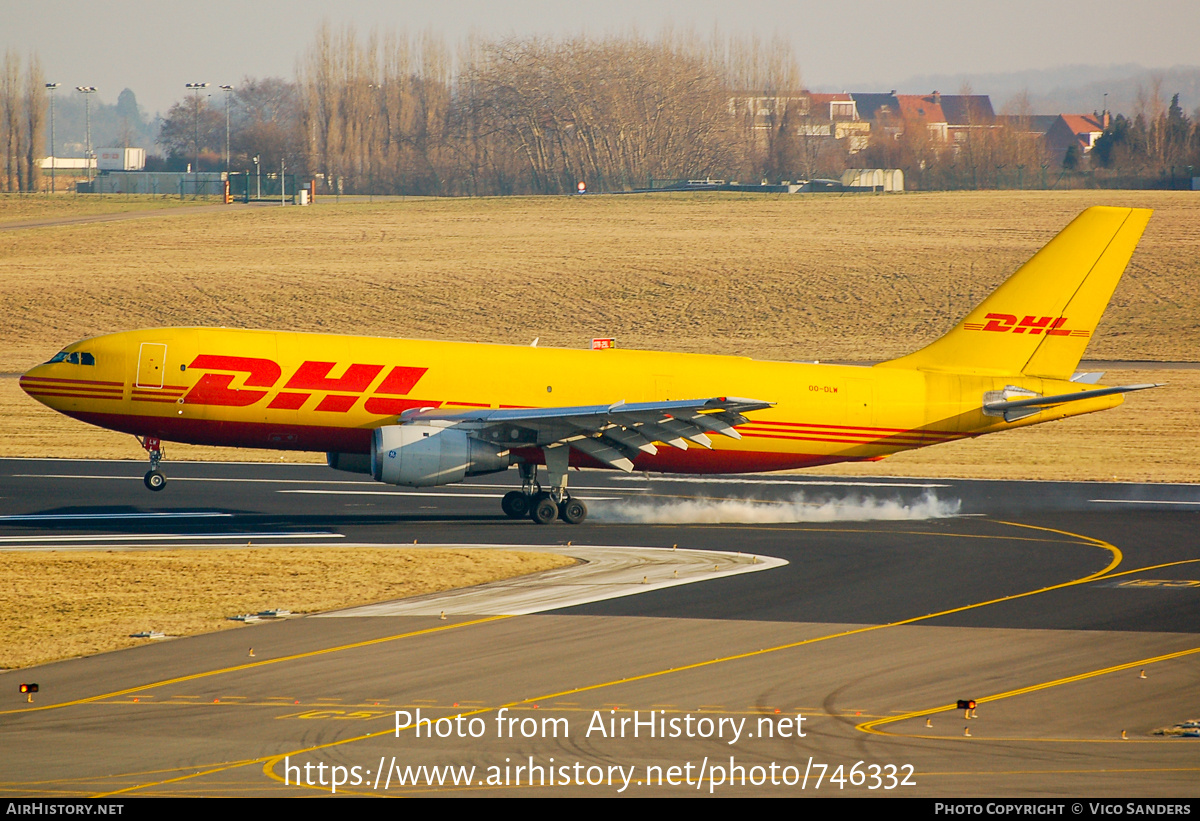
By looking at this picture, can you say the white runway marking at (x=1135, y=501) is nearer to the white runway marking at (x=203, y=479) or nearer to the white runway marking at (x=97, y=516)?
the white runway marking at (x=203, y=479)

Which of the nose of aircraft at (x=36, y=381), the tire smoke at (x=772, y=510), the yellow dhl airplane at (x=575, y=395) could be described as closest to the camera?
the yellow dhl airplane at (x=575, y=395)

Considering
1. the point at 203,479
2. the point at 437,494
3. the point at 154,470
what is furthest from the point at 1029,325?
the point at 203,479

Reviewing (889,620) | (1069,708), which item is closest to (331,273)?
(889,620)

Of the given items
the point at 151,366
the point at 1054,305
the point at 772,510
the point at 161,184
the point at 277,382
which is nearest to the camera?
the point at 277,382

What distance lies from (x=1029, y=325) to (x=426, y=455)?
16748 millimetres

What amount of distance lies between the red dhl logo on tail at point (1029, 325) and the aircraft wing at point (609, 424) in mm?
7467

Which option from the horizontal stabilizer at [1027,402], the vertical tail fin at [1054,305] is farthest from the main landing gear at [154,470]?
the horizontal stabilizer at [1027,402]

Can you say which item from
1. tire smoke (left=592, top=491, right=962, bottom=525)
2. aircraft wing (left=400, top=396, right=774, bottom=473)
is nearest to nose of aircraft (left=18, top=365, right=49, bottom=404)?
aircraft wing (left=400, top=396, right=774, bottom=473)

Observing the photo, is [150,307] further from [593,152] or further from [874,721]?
[593,152]

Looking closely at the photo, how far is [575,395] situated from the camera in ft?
110

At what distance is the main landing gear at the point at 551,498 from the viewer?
109ft

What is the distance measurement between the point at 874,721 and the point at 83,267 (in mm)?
86457

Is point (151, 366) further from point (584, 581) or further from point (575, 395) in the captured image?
point (584, 581)

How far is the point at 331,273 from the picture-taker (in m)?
88.6
